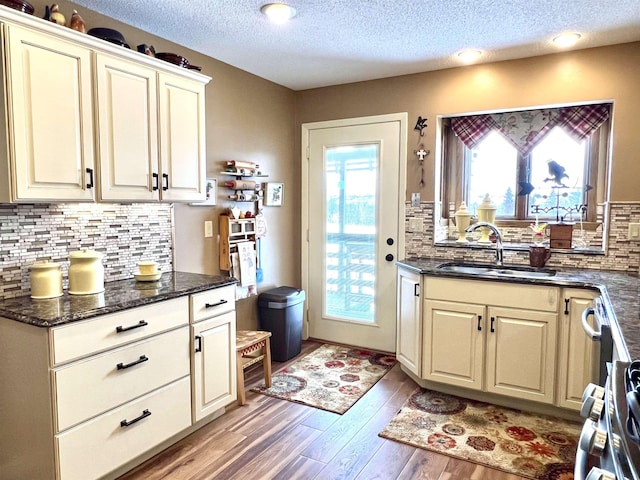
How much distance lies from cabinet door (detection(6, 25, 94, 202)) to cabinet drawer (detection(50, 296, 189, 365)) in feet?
2.00

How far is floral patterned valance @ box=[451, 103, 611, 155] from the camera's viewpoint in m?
3.14

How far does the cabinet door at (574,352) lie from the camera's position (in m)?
2.55

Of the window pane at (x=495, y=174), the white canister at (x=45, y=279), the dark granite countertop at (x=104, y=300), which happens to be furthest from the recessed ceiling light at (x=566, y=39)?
the white canister at (x=45, y=279)

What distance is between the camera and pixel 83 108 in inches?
82.9

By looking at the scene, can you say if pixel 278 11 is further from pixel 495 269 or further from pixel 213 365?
pixel 495 269

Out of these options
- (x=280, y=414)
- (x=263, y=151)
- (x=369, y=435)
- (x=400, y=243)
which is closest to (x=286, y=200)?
(x=263, y=151)

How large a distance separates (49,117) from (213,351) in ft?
4.73

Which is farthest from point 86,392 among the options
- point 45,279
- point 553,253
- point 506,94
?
point 506,94

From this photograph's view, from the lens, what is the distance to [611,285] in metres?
2.42

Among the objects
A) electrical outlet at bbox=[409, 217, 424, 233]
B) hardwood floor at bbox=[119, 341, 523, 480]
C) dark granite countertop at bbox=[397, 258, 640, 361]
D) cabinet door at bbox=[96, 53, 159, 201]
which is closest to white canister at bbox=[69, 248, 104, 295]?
cabinet door at bbox=[96, 53, 159, 201]

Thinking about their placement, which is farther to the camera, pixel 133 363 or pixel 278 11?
pixel 278 11

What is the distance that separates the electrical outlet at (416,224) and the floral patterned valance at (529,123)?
73 centimetres

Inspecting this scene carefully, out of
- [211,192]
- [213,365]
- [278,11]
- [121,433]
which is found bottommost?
[121,433]

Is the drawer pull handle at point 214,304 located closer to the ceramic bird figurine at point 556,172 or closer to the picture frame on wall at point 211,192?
the picture frame on wall at point 211,192
